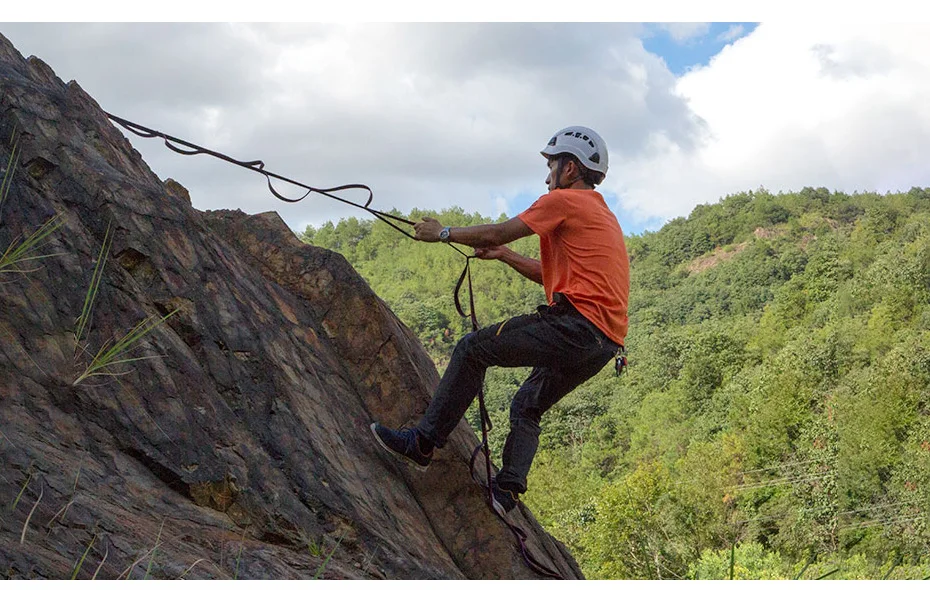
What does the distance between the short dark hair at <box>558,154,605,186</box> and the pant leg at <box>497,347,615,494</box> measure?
115 centimetres

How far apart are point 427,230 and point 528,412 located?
4.63ft

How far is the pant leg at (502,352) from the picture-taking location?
549cm

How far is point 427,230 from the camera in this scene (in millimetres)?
5605

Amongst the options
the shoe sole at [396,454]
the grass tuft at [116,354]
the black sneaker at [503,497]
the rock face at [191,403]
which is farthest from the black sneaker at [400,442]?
the grass tuft at [116,354]

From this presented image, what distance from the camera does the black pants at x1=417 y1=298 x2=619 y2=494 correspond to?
5.50m

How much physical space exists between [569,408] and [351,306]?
95.0m

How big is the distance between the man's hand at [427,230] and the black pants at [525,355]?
64 cm

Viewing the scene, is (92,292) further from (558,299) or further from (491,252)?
(558,299)

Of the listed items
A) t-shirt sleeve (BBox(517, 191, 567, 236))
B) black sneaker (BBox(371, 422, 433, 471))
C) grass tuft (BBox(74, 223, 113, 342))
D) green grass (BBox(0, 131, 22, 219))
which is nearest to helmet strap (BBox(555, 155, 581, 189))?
t-shirt sleeve (BBox(517, 191, 567, 236))

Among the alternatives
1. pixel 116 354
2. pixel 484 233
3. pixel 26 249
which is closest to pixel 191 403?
pixel 116 354

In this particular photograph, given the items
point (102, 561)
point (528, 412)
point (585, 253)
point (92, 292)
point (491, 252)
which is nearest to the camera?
point (102, 561)

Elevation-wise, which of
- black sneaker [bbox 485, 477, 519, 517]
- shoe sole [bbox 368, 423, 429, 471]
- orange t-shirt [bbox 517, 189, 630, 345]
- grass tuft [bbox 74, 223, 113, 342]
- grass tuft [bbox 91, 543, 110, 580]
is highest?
orange t-shirt [bbox 517, 189, 630, 345]

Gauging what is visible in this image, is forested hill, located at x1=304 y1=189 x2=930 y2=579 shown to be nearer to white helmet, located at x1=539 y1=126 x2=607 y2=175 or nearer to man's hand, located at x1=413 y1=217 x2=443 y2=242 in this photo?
white helmet, located at x1=539 y1=126 x2=607 y2=175

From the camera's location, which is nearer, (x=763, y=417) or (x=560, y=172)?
(x=560, y=172)
